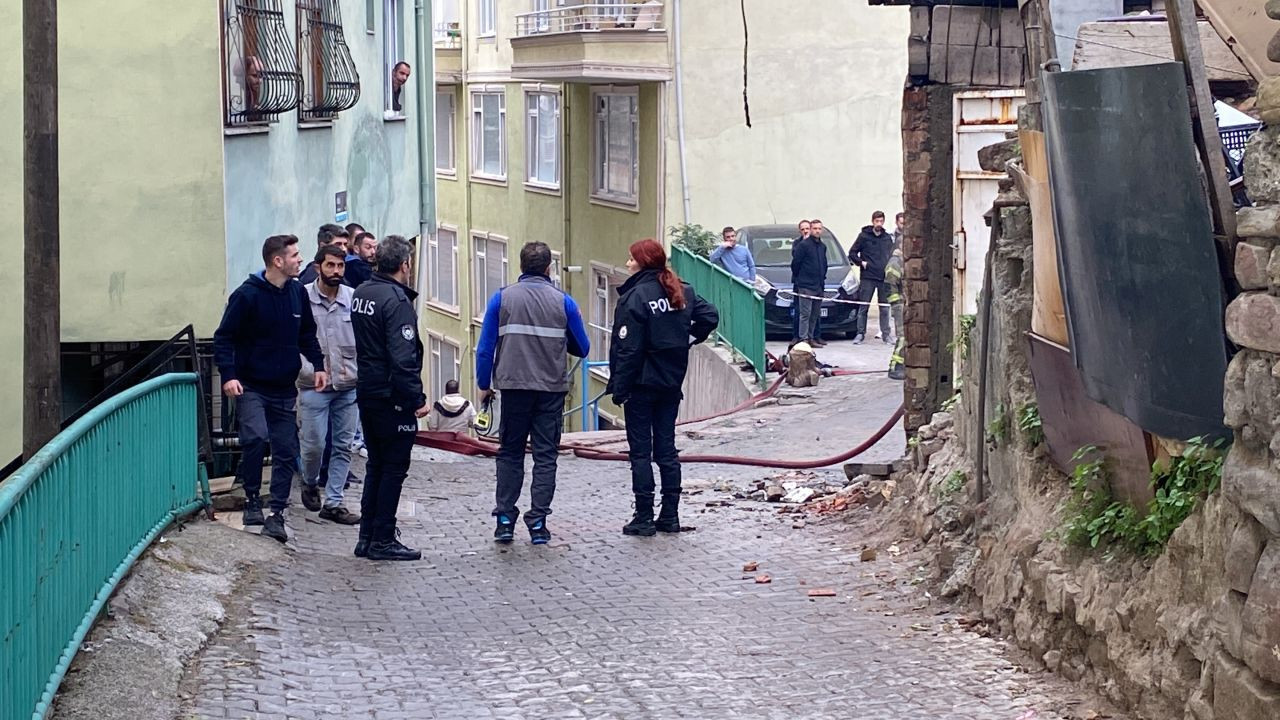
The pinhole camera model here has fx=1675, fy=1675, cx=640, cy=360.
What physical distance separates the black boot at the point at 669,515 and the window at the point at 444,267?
31978 mm

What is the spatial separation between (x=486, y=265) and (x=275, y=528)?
3035cm

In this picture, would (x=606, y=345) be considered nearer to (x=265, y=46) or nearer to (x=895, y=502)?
(x=265, y=46)

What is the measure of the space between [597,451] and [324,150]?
14.1 feet

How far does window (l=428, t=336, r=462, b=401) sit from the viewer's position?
143ft

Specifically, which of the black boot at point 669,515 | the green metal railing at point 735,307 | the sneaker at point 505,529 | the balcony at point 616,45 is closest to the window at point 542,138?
the balcony at point 616,45

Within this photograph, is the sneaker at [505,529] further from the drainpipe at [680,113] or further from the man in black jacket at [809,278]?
the drainpipe at [680,113]

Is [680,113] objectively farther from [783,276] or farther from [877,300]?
[877,300]

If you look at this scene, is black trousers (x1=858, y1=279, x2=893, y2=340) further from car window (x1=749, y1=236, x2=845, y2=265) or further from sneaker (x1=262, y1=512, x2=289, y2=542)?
sneaker (x1=262, y1=512, x2=289, y2=542)

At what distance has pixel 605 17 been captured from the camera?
29.5 m

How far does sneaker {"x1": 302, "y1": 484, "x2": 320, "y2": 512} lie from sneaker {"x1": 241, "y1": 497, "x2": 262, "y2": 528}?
3.35 ft

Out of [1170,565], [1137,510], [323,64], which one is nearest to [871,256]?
[323,64]

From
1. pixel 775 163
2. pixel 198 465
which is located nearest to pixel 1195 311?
pixel 198 465

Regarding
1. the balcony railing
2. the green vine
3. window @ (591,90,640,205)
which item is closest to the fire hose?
the green vine

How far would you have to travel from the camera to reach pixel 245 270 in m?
13.9
